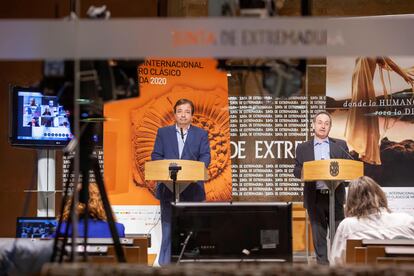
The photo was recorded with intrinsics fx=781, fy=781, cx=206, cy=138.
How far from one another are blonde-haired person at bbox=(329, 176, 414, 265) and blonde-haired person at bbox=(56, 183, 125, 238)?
1752 mm

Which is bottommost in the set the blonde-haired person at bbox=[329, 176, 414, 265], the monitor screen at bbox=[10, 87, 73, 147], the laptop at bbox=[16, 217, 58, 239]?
the laptop at bbox=[16, 217, 58, 239]

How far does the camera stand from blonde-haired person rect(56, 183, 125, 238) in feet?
13.1

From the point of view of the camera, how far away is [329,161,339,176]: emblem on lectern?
7.47 metres

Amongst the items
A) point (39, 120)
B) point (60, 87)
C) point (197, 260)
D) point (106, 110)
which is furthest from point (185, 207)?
point (39, 120)

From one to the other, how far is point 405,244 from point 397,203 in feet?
13.4

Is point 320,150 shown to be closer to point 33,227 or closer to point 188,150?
point 188,150

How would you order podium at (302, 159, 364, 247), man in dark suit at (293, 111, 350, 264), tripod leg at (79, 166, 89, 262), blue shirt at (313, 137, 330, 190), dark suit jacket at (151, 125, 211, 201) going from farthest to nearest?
blue shirt at (313, 137, 330, 190)
man in dark suit at (293, 111, 350, 264)
dark suit jacket at (151, 125, 211, 201)
podium at (302, 159, 364, 247)
tripod leg at (79, 166, 89, 262)

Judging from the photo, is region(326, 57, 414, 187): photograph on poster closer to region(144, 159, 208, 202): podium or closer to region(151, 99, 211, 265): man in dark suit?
region(151, 99, 211, 265): man in dark suit

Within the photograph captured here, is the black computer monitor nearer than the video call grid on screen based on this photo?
Yes

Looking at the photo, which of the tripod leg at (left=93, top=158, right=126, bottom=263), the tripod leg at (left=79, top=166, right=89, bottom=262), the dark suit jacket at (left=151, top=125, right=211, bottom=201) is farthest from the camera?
the dark suit jacket at (left=151, top=125, right=211, bottom=201)

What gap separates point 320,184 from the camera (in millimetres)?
8367

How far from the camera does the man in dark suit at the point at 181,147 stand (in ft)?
25.8

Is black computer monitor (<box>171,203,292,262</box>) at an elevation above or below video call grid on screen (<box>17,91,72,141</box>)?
below

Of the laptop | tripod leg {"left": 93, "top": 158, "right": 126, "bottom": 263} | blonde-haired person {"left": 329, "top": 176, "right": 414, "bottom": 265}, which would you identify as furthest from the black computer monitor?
the laptop
